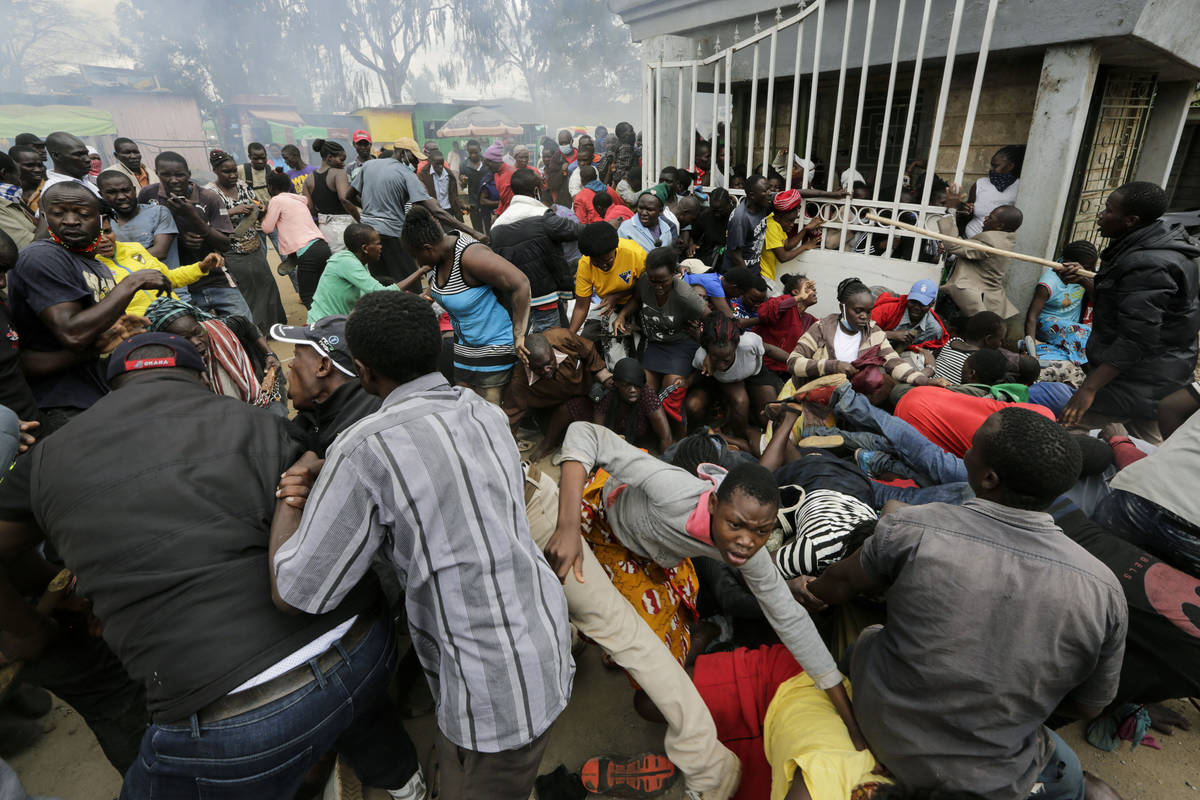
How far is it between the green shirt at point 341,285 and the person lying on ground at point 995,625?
3.18m

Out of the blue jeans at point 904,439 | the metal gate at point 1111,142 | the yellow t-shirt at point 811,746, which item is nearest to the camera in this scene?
the yellow t-shirt at point 811,746

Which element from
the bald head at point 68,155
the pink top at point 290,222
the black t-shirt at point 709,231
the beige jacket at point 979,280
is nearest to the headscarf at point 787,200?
the black t-shirt at point 709,231

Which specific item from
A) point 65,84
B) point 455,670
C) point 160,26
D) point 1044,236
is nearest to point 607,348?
point 455,670

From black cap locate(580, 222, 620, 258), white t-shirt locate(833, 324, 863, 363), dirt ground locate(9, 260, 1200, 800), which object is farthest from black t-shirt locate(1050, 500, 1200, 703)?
black cap locate(580, 222, 620, 258)

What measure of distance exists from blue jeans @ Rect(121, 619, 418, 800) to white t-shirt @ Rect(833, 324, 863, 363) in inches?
131

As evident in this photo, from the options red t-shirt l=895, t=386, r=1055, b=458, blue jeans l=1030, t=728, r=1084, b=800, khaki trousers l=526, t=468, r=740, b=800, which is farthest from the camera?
red t-shirt l=895, t=386, r=1055, b=458

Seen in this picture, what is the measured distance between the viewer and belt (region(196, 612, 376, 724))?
145 centimetres

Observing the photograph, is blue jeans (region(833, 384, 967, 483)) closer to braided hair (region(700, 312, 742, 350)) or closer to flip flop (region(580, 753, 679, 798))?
braided hair (region(700, 312, 742, 350))

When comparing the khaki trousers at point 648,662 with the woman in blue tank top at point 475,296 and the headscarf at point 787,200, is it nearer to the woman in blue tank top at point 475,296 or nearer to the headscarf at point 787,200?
the woman in blue tank top at point 475,296

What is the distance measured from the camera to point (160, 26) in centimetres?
3303

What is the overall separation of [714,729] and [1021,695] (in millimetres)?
905

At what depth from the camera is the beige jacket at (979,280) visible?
4.80 m

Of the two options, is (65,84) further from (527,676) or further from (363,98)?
(527,676)

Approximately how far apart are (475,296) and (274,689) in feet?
7.48
